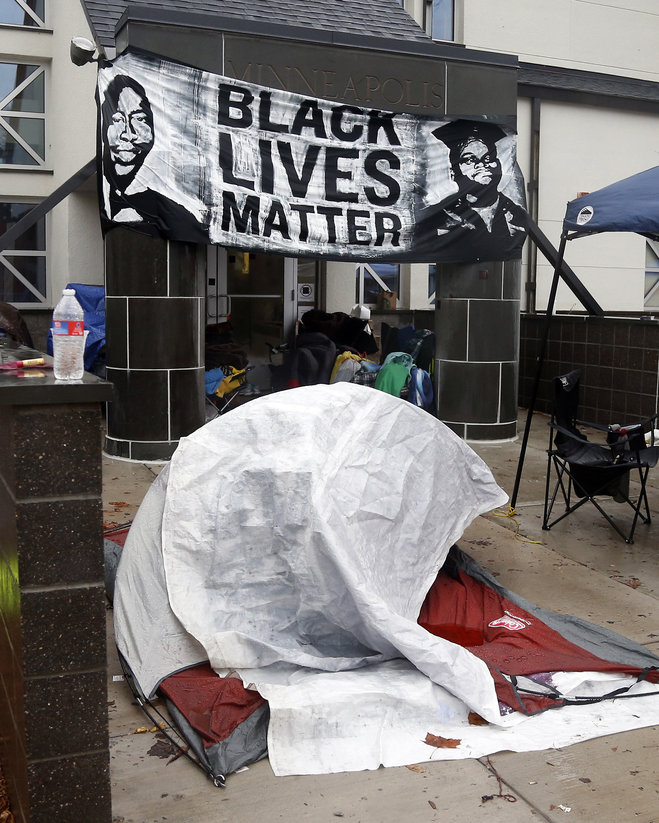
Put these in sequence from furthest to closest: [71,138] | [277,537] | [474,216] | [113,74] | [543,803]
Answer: [71,138] < [474,216] < [113,74] < [277,537] < [543,803]

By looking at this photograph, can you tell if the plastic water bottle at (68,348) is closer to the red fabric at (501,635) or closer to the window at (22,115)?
the red fabric at (501,635)

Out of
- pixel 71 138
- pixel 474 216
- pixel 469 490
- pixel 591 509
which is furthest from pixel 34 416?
pixel 71 138

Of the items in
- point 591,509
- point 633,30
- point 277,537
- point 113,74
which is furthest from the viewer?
point 633,30

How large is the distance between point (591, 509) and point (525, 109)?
9.83 metres

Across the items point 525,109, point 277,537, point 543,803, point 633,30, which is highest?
point 633,30

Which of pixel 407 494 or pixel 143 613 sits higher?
pixel 407 494

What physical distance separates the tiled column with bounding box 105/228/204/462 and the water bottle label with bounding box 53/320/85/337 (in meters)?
5.82

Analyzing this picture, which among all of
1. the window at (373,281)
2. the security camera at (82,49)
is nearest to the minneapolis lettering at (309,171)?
the security camera at (82,49)

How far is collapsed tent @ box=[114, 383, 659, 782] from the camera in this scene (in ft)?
12.0

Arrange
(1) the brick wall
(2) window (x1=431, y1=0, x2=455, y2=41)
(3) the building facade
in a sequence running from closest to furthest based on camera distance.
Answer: (3) the building facade, (1) the brick wall, (2) window (x1=431, y1=0, x2=455, y2=41)

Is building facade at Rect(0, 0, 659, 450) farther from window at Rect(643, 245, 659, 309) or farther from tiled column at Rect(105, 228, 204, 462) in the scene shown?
tiled column at Rect(105, 228, 204, 462)

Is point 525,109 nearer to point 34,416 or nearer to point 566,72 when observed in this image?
point 566,72

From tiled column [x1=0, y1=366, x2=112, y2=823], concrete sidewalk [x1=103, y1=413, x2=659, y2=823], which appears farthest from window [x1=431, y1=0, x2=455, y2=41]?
tiled column [x1=0, y1=366, x2=112, y2=823]

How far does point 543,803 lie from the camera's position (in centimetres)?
325
